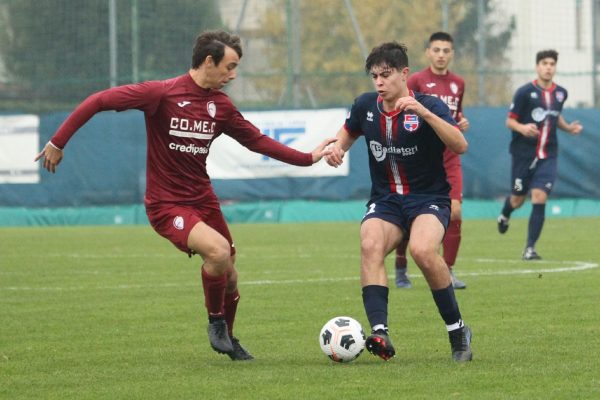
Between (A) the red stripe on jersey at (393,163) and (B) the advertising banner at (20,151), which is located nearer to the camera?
(A) the red stripe on jersey at (393,163)

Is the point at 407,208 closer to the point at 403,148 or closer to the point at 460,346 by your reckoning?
the point at 403,148

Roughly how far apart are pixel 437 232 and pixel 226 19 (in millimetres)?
19620

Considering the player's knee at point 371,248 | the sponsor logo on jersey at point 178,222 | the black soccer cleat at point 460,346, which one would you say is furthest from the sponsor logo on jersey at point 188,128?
the black soccer cleat at point 460,346

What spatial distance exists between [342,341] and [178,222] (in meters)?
1.26

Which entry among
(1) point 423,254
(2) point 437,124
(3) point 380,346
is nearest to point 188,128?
(2) point 437,124

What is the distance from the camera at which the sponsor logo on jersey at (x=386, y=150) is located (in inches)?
329

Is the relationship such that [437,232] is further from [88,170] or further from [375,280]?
[88,170]

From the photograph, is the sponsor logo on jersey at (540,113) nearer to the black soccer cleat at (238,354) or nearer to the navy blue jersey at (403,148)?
the navy blue jersey at (403,148)

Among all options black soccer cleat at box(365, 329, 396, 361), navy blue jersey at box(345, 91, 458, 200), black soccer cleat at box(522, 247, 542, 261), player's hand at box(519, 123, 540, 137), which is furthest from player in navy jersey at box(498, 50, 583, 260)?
black soccer cleat at box(365, 329, 396, 361)

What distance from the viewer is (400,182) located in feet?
27.7

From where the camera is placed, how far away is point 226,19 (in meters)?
27.3

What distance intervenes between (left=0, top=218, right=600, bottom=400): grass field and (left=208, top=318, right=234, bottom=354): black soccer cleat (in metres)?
0.11

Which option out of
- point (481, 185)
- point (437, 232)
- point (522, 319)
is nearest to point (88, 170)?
point (481, 185)

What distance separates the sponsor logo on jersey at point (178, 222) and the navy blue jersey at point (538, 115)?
8.70 m
